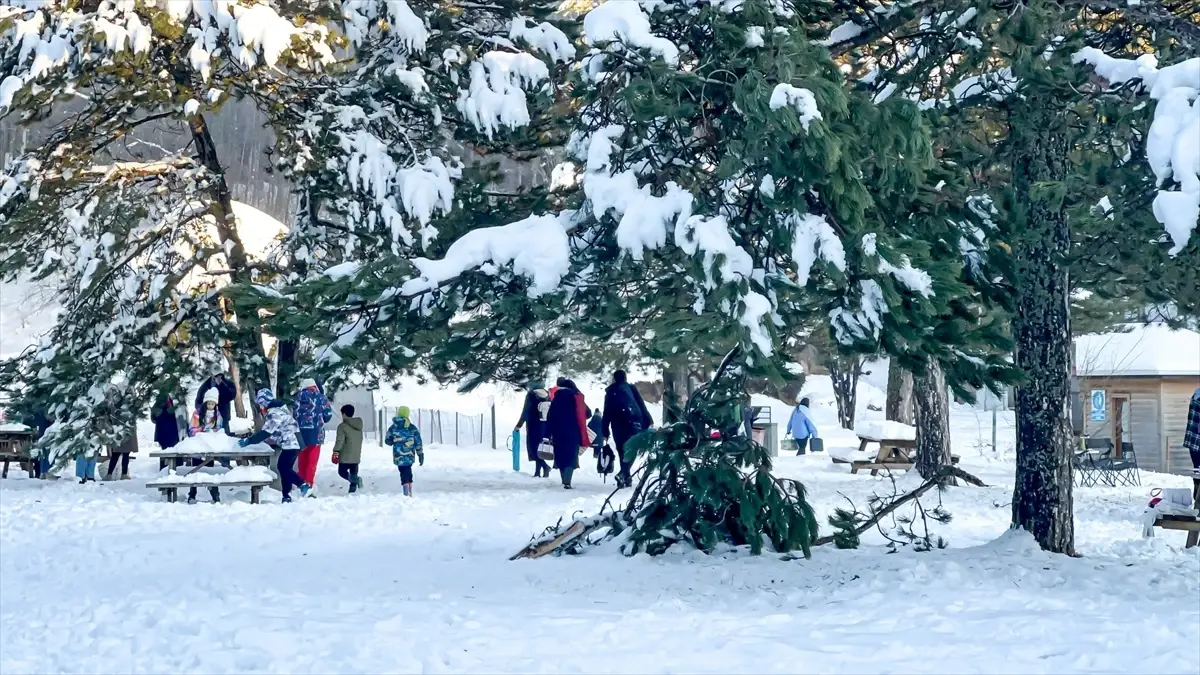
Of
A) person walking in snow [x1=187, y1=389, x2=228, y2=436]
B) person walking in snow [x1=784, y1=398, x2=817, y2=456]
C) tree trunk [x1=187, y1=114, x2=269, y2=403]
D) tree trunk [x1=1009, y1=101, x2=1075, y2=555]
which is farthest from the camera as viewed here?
person walking in snow [x1=784, y1=398, x2=817, y2=456]

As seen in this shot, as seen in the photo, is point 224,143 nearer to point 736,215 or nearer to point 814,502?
point 814,502

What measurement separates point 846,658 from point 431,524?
24.5 ft

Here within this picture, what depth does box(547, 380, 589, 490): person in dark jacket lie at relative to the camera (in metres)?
18.6

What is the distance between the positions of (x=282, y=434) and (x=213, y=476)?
95cm

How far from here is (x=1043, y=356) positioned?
31.9 ft

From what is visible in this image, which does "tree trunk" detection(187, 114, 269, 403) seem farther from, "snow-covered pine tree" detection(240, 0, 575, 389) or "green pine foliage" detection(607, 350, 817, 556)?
"green pine foliage" detection(607, 350, 817, 556)

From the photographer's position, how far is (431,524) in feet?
43.2

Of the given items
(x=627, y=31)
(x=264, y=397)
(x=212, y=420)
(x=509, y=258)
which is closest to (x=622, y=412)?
(x=264, y=397)

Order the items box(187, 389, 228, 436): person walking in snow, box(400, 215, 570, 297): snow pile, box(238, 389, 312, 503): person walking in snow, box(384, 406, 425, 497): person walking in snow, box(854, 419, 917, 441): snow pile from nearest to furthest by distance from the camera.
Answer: box(400, 215, 570, 297): snow pile
box(238, 389, 312, 503): person walking in snow
box(384, 406, 425, 497): person walking in snow
box(187, 389, 228, 436): person walking in snow
box(854, 419, 917, 441): snow pile

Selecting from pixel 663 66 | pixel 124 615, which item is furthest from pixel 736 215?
pixel 124 615

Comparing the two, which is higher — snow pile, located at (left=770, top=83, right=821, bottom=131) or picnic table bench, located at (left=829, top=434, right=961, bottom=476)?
snow pile, located at (left=770, top=83, right=821, bottom=131)

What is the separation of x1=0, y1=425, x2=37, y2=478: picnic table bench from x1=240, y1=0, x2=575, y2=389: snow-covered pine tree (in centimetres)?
828

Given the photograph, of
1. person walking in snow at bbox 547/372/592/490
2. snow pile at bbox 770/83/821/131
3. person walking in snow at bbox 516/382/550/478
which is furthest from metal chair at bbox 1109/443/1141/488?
snow pile at bbox 770/83/821/131

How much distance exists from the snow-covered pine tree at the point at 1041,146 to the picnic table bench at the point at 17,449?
17.0m
